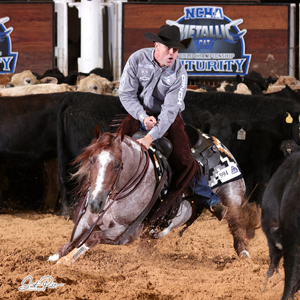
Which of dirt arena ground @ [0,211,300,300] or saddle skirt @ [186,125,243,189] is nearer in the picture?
dirt arena ground @ [0,211,300,300]

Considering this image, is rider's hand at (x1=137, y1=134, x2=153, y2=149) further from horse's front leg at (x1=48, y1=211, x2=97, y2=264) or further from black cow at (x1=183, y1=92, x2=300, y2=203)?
black cow at (x1=183, y1=92, x2=300, y2=203)

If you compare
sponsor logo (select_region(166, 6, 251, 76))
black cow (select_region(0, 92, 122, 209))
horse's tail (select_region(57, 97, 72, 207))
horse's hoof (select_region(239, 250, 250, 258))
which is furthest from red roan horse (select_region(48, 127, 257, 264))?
sponsor logo (select_region(166, 6, 251, 76))

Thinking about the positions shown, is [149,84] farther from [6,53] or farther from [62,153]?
[6,53]

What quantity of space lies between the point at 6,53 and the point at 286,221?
9032 mm

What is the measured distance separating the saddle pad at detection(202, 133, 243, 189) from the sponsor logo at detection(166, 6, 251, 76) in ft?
20.6

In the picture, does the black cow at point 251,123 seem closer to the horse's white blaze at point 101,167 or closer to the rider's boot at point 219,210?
the rider's boot at point 219,210

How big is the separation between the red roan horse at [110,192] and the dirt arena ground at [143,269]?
26 centimetres

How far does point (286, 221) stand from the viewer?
232cm

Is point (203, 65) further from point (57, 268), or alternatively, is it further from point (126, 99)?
point (57, 268)

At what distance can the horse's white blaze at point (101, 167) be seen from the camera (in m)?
2.43

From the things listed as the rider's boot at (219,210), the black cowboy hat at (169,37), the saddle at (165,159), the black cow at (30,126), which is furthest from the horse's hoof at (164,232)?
the black cow at (30,126)

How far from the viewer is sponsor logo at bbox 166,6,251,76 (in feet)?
31.2

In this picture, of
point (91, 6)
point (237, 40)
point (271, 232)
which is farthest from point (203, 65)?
point (271, 232)

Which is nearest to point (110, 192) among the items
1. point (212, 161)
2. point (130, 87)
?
point (130, 87)
